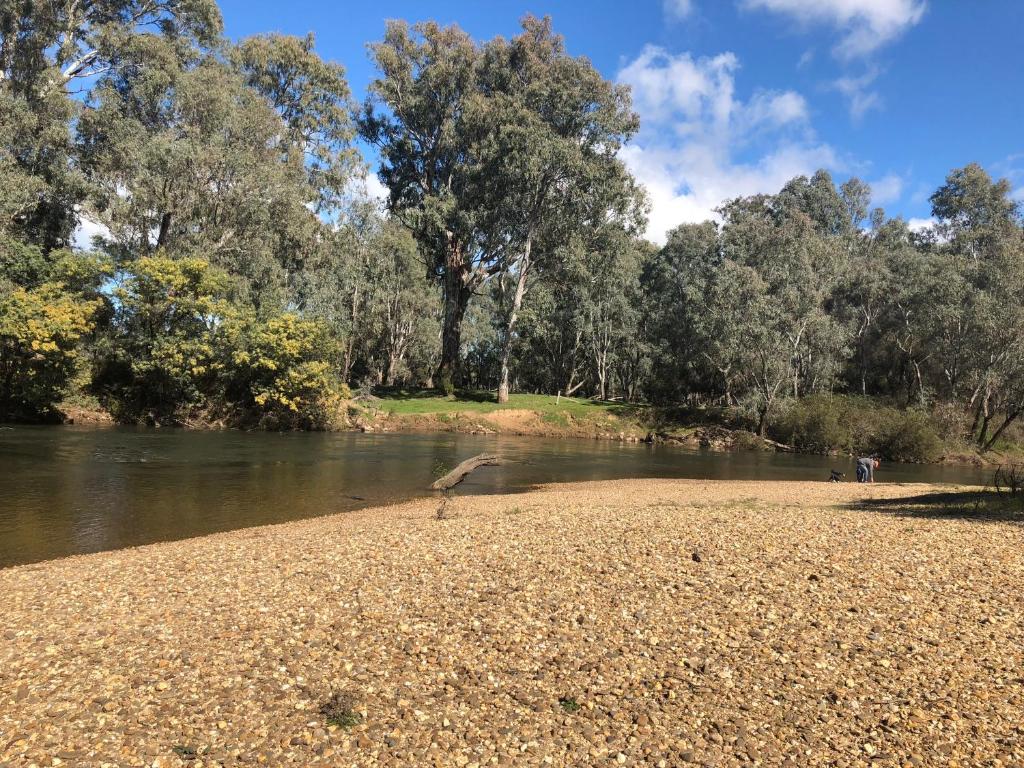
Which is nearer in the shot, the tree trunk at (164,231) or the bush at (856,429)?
the bush at (856,429)

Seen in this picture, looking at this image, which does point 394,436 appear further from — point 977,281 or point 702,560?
point 977,281

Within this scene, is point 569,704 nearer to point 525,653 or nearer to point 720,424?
point 525,653

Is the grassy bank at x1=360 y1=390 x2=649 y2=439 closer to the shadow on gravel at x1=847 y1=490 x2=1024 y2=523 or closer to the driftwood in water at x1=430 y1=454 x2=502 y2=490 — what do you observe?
the driftwood in water at x1=430 y1=454 x2=502 y2=490

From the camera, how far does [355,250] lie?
188 ft

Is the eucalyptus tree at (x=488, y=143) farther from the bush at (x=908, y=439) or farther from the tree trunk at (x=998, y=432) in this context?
the tree trunk at (x=998, y=432)

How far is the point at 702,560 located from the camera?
10.3 m

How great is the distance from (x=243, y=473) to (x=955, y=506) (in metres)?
23.7

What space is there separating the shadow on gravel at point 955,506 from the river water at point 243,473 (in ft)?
40.0

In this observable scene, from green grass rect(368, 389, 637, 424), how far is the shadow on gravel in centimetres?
3450

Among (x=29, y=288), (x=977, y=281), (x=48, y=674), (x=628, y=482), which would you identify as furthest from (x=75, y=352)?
(x=977, y=281)

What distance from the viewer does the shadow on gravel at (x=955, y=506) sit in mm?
14438

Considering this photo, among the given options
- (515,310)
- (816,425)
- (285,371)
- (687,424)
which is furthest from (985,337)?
(285,371)

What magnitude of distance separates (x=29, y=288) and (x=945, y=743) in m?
49.9

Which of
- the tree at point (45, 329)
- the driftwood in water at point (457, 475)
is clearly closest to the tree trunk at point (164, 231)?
the tree at point (45, 329)
